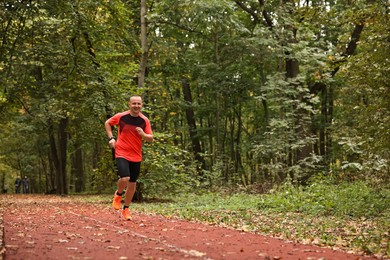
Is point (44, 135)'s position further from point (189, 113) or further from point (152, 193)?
point (152, 193)

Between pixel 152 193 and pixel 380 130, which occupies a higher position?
pixel 380 130

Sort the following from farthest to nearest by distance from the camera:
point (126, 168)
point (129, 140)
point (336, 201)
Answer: point (336, 201)
point (129, 140)
point (126, 168)

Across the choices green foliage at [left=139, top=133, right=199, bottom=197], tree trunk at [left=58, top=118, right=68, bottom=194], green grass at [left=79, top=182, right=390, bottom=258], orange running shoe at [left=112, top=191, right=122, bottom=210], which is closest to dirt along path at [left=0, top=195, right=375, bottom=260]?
orange running shoe at [left=112, top=191, right=122, bottom=210]

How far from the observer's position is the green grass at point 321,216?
8.10m

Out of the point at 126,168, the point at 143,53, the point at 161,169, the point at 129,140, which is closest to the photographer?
the point at 126,168

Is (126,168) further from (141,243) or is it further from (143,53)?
(143,53)

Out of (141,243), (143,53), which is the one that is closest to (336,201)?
(141,243)

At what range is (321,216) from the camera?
12.5 metres

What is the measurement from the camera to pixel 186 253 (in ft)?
19.9

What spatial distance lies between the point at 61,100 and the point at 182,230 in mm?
12789

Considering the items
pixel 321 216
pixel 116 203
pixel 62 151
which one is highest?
pixel 62 151

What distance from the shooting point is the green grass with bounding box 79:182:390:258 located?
319 inches

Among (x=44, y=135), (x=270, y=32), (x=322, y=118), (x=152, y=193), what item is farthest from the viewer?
(x=44, y=135)

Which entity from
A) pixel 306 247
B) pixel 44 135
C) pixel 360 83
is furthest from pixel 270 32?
pixel 44 135
